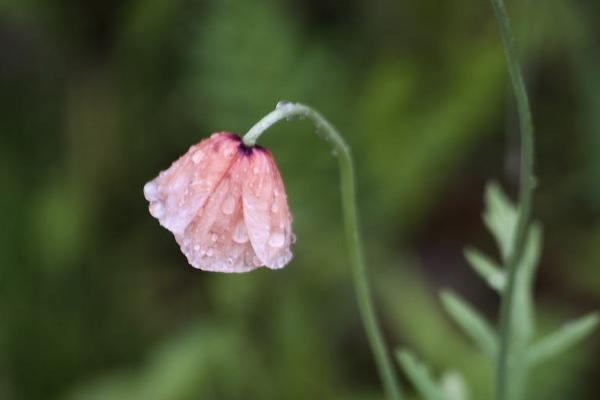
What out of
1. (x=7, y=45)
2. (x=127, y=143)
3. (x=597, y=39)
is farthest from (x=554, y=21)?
(x=7, y=45)

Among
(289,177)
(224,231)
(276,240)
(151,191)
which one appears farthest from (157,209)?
(289,177)

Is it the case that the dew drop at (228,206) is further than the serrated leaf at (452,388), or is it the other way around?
the serrated leaf at (452,388)

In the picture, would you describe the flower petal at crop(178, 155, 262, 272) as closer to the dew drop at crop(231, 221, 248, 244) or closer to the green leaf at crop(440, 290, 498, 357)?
the dew drop at crop(231, 221, 248, 244)

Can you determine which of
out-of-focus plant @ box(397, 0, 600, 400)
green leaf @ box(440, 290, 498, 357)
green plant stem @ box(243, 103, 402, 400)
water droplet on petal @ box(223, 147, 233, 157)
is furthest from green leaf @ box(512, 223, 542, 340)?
water droplet on petal @ box(223, 147, 233, 157)

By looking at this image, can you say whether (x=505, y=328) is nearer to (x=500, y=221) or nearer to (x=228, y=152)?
(x=500, y=221)

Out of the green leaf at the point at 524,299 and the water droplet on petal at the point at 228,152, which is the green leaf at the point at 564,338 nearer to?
the green leaf at the point at 524,299

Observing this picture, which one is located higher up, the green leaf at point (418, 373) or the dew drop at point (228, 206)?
the dew drop at point (228, 206)

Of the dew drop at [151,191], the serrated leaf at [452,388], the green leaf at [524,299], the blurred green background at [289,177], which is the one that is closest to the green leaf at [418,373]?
the serrated leaf at [452,388]
